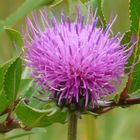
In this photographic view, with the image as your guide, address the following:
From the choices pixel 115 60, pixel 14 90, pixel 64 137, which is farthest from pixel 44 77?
pixel 64 137

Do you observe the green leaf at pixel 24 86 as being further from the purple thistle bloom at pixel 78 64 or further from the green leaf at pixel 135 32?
the green leaf at pixel 135 32

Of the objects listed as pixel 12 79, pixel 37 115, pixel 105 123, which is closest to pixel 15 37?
pixel 12 79

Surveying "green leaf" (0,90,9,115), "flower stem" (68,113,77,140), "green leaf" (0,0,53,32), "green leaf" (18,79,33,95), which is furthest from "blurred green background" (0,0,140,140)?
"flower stem" (68,113,77,140)

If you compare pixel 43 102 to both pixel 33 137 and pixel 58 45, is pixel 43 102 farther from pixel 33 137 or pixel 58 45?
pixel 33 137

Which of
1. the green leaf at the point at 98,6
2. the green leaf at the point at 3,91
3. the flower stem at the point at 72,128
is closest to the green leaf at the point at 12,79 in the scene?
the green leaf at the point at 3,91

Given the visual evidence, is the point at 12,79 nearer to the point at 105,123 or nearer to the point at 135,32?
the point at 135,32
